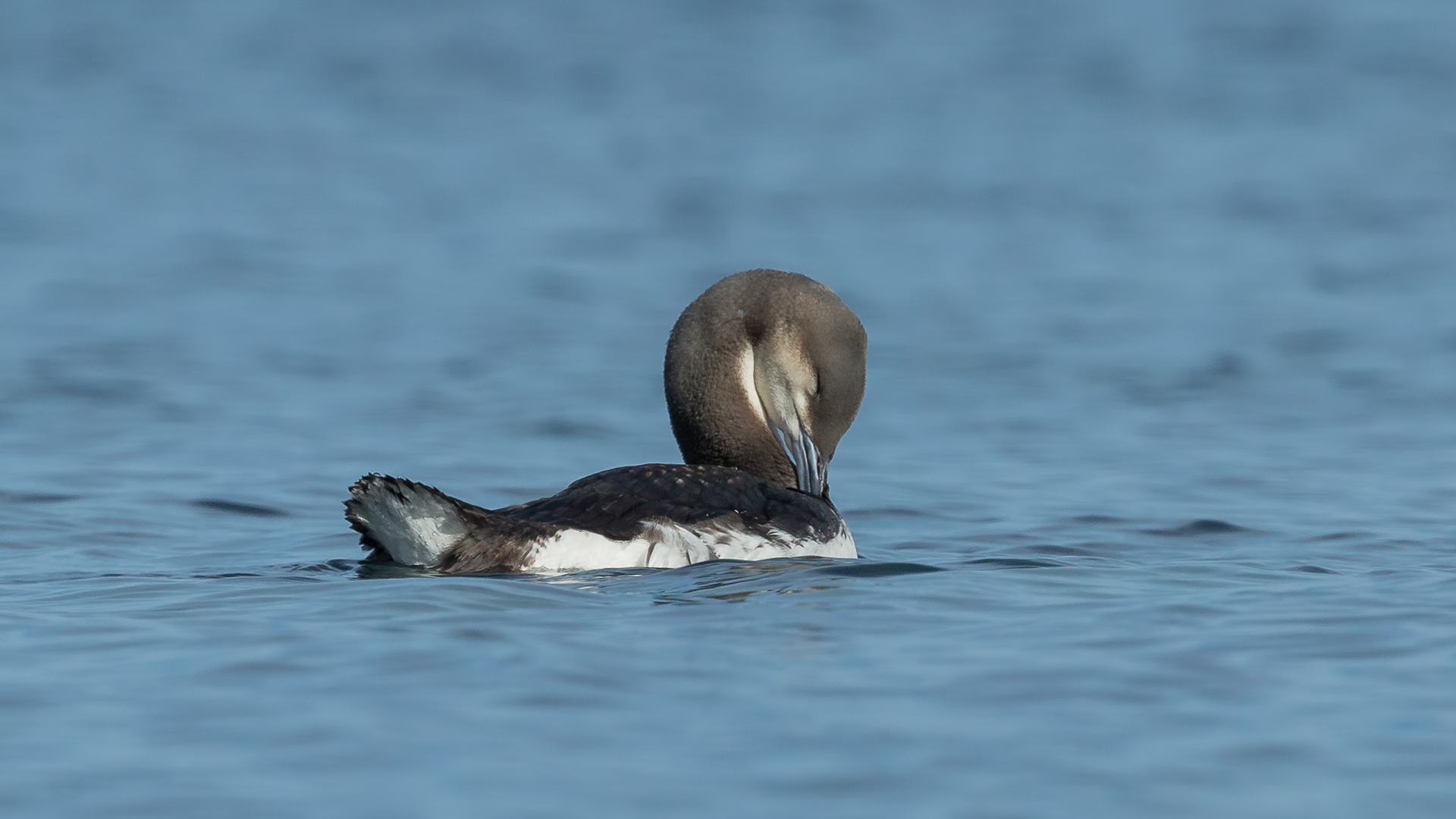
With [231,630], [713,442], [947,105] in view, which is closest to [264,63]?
[947,105]

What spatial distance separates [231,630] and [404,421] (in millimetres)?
4946

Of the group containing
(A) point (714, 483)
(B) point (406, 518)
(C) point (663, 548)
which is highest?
(A) point (714, 483)

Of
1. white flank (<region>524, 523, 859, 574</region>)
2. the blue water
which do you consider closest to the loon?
white flank (<region>524, 523, 859, 574</region>)

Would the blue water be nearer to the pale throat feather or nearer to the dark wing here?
the dark wing

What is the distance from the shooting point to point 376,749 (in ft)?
13.5

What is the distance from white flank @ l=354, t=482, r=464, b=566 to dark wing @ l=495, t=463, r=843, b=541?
322 mm

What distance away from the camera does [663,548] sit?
6.25 metres

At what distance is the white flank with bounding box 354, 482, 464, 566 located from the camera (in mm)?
5766

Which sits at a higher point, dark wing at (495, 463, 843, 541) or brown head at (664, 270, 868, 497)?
brown head at (664, 270, 868, 497)

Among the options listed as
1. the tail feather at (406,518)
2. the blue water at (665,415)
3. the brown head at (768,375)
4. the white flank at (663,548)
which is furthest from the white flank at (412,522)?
the brown head at (768,375)

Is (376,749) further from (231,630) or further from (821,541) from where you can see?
(821,541)

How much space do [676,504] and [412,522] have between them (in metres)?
0.97

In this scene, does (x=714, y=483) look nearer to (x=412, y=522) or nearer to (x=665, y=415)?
(x=412, y=522)

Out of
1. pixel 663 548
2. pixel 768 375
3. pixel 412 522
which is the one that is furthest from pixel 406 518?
pixel 768 375
